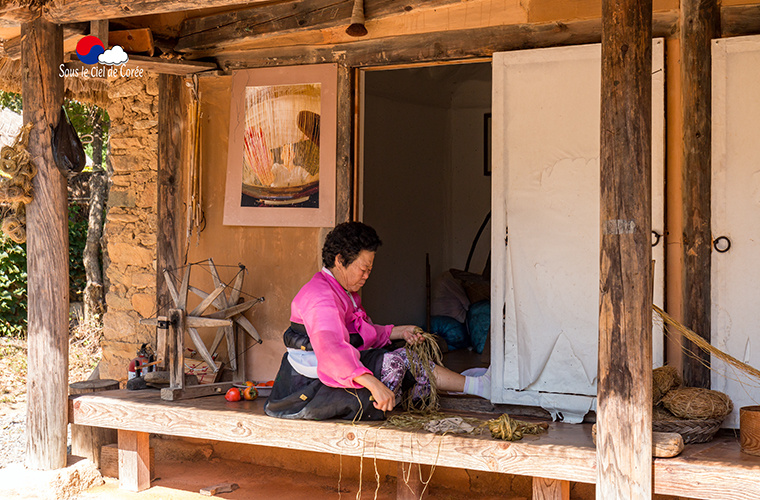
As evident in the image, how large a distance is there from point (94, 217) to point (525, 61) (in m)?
7.54

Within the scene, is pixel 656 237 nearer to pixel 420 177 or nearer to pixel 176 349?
pixel 176 349

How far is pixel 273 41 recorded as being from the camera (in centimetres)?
A: 511

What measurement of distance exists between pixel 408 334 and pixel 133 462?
1.92 meters

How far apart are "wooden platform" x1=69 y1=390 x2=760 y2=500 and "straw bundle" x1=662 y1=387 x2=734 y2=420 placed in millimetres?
148

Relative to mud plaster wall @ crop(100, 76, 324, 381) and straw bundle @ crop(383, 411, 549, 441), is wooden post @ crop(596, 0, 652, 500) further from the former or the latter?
mud plaster wall @ crop(100, 76, 324, 381)

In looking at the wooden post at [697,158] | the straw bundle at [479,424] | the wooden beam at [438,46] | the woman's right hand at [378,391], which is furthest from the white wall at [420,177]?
the wooden post at [697,158]

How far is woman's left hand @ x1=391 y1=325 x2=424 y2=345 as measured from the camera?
4188mm

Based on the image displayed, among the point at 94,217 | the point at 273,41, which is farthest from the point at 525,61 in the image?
the point at 94,217

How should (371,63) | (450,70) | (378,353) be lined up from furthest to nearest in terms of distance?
(450,70) → (371,63) → (378,353)

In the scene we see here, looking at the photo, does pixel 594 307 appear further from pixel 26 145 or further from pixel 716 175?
pixel 26 145

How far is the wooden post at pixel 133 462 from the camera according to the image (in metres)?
4.58

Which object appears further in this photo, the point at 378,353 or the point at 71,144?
the point at 71,144

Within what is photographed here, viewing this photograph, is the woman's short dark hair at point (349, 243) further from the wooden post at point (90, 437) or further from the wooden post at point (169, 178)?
the wooden post at point (90, 437)

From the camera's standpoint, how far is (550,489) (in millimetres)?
3541
